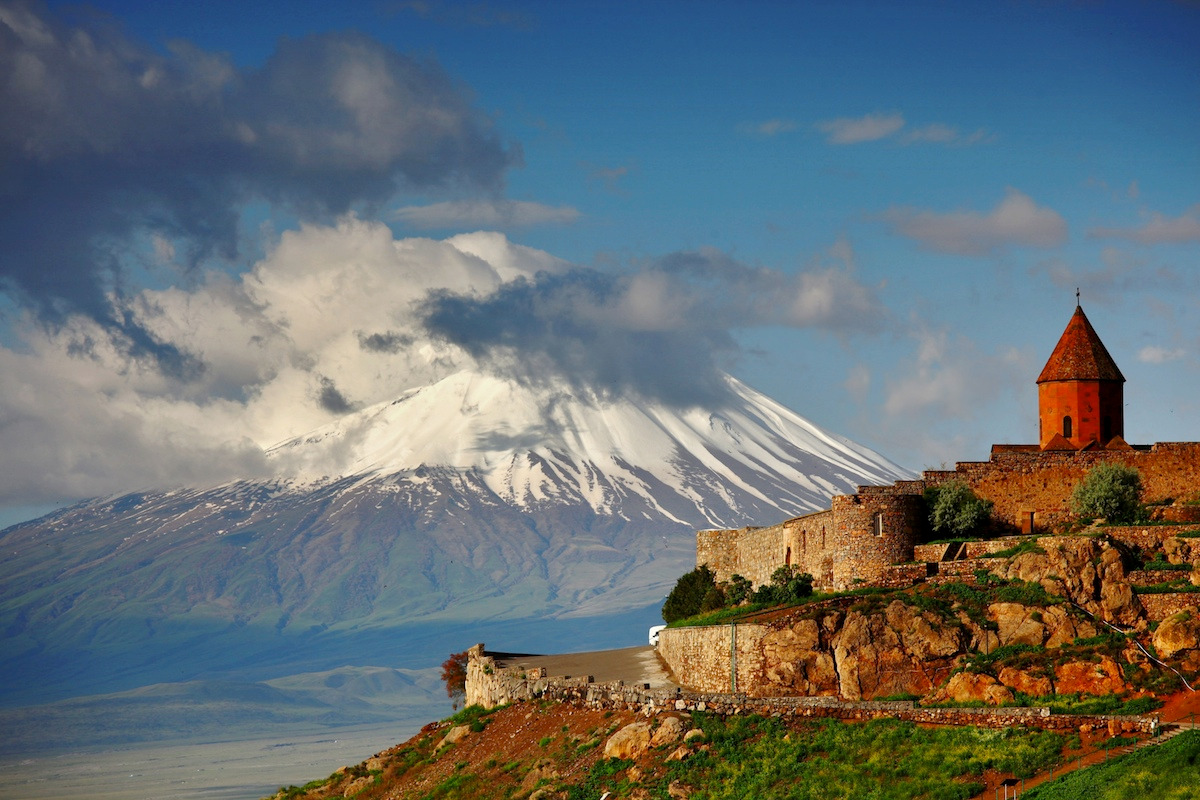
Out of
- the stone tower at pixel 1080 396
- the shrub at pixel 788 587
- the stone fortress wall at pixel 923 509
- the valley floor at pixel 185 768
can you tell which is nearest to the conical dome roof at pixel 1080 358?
the stone tower at pixel 1080 396

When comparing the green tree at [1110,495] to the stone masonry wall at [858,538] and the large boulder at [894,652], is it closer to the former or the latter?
the stone masonry wall at [858,538]

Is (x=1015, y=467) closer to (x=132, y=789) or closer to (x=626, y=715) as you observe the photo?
(x=626, y=715)

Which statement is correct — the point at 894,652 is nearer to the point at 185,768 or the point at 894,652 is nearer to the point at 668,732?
the point at 668,732

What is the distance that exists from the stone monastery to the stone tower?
0.03m

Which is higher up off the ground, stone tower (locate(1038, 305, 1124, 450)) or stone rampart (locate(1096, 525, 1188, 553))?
stone tower (locate(1038, 305, 1124, 450))

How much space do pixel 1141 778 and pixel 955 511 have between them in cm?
1609

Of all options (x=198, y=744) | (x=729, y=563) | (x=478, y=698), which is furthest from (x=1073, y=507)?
(x=198, y=744)

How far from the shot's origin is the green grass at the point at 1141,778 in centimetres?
2902

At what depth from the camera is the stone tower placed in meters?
49.7

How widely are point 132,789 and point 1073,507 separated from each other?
12113cm

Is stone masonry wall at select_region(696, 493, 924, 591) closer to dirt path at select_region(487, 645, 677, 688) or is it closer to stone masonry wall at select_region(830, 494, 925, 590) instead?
stone masonry wall at select_region(830, 494, 925, 590)

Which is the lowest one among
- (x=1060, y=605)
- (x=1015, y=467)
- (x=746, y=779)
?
(x=746, y=779)

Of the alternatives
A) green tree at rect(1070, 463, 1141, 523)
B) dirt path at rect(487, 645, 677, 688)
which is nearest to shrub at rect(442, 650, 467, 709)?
dirt path at rect(487, 645, 677, 688)

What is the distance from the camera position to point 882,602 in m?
40.4
